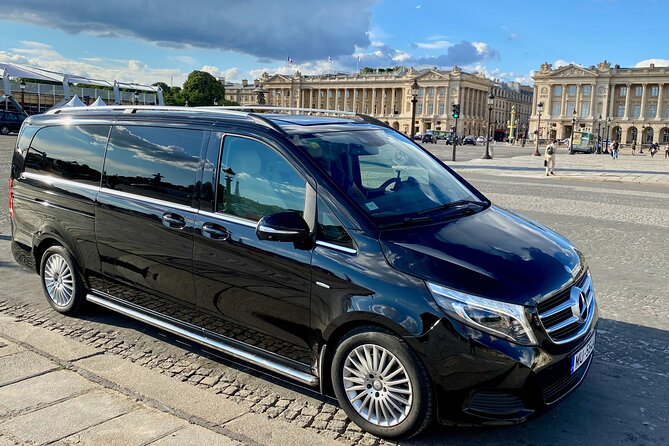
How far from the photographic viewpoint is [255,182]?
394 cm

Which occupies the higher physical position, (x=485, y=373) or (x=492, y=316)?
(x=492, y=316)

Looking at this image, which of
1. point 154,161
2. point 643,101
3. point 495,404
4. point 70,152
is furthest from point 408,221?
point 643,101

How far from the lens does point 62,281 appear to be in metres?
5.36

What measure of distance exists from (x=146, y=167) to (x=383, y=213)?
1.96 m

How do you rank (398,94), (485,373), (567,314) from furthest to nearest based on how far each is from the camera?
(398,94)
(567,314)
(485,373)

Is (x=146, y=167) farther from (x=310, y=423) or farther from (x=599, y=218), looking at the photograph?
(x=599, y=218)

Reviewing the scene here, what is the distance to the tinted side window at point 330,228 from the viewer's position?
3463 mm

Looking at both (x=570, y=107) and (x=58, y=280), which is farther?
(x=570, y=107)

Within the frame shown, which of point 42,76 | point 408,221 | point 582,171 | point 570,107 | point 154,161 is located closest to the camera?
point 408,221

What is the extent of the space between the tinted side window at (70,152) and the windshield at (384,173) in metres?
2.02

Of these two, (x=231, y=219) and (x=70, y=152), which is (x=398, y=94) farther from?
(x=231, y=219)

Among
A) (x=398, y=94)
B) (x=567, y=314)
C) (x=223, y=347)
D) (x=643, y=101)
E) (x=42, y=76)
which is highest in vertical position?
(x=398, y=94)

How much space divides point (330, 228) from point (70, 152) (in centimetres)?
290

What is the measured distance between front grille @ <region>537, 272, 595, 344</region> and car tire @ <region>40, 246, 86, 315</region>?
387cm
